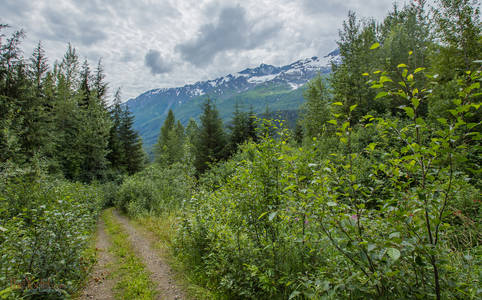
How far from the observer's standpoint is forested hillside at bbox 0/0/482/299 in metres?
1.76

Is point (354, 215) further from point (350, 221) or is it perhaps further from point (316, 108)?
point (316, 108)

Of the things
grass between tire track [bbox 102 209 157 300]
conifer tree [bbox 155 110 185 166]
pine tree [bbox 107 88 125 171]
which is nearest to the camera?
grass between tire track [bbox 102 209 157 300]

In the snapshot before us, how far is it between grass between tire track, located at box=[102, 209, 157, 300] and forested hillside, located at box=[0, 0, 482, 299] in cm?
4

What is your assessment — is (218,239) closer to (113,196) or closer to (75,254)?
(75,254)

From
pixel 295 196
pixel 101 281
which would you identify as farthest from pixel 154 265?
pixel 295 196

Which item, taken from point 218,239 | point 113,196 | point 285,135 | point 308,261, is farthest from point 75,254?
point 113,196

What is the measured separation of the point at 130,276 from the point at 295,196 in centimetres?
462

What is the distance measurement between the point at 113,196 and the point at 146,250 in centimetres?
1456

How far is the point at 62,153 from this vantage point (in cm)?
1942

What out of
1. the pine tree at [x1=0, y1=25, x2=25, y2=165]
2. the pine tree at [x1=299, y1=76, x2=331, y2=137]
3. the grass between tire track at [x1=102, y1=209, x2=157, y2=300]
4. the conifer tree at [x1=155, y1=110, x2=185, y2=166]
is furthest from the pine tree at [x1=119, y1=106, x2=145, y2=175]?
the grass between tire track at [x1=102, y1=209, x2=157, y2=300]

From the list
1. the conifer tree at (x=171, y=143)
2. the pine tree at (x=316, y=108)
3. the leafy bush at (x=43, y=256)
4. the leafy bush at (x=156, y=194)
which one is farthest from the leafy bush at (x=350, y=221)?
the conifer tree at (x=171, y=143)

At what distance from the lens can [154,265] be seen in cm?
554

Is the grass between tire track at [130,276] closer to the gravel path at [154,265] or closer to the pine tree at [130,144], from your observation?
the gravel path at [154,265]

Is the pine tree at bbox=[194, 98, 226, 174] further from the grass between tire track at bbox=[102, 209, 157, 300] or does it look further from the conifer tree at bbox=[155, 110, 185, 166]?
the grass between tire track at bbox=[102, 209, 157, 300]
